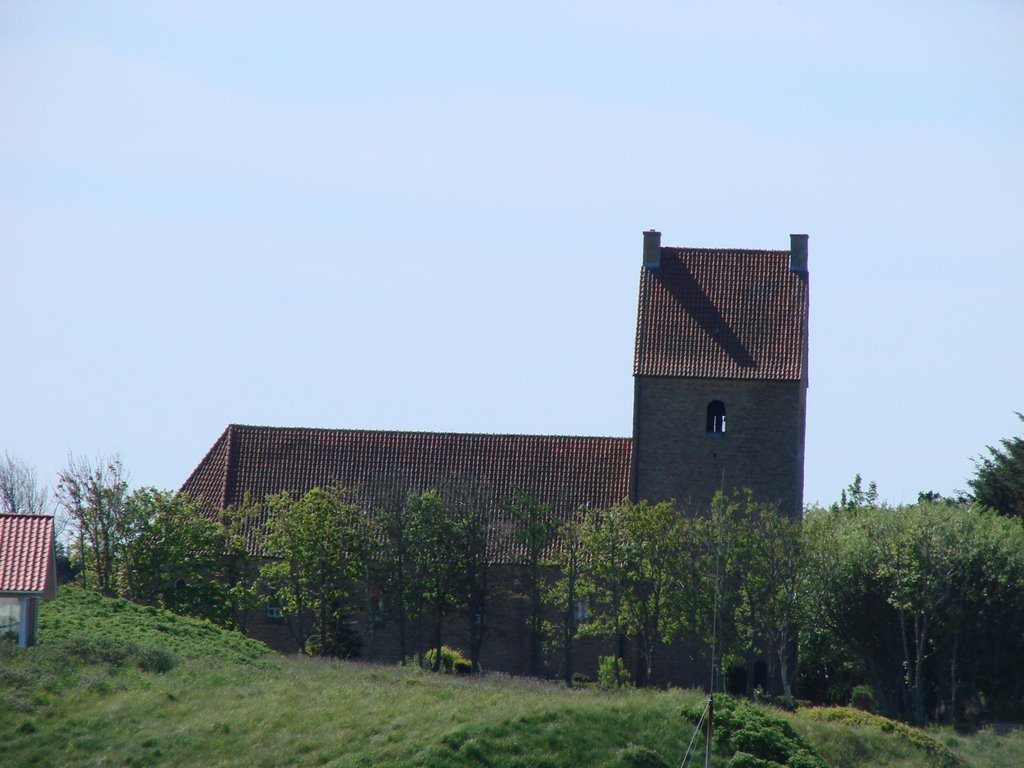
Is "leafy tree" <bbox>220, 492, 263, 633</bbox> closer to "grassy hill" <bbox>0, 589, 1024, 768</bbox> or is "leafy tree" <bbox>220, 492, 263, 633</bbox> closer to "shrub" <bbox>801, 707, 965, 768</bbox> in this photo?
"grassy hill" <bbox>0, 589, 1024, 768</bbox>

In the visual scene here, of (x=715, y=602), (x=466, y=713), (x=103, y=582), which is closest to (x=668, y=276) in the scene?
(x=715, y=602)

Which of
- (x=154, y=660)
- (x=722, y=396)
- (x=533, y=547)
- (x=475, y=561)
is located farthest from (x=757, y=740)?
(x=722, y=396)

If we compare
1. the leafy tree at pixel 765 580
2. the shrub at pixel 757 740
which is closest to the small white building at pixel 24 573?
the shrub at pixel 757 740

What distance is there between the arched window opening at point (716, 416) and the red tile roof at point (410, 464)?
3.16 m

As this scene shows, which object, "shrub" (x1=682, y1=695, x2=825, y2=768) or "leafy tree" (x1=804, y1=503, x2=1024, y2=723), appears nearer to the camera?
"shrub" (x1=682, y1=695, x2=825, y2=768)

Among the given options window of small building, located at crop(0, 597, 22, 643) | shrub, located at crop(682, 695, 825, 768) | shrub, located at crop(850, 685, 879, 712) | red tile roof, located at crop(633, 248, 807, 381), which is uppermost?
red tile roof, located at crop(633, 248, 807, 381)

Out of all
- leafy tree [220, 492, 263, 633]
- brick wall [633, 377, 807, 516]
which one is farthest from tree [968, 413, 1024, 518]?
→ leafy tree [220, 492, 263, 633]

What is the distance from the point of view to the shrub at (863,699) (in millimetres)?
50378

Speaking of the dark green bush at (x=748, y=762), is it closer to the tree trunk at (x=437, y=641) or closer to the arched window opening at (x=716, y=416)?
the tree trunk at (x=437, y=641)

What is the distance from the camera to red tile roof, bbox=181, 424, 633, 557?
58.3 meters

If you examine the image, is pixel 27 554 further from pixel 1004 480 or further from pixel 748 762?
pixel 1004 480

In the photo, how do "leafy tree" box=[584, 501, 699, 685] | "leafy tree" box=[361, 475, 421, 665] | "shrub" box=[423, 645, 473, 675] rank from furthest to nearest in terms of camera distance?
"leafy tree" box=[361, 475, 421, 665] → "shrub" box=[423, 645, 473, 675] → "leafy tree" box=[584, 501, 699, 685]

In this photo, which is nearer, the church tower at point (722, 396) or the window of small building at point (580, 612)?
the window of small building at point (580, 612)

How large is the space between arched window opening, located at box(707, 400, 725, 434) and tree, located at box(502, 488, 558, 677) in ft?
19.3
